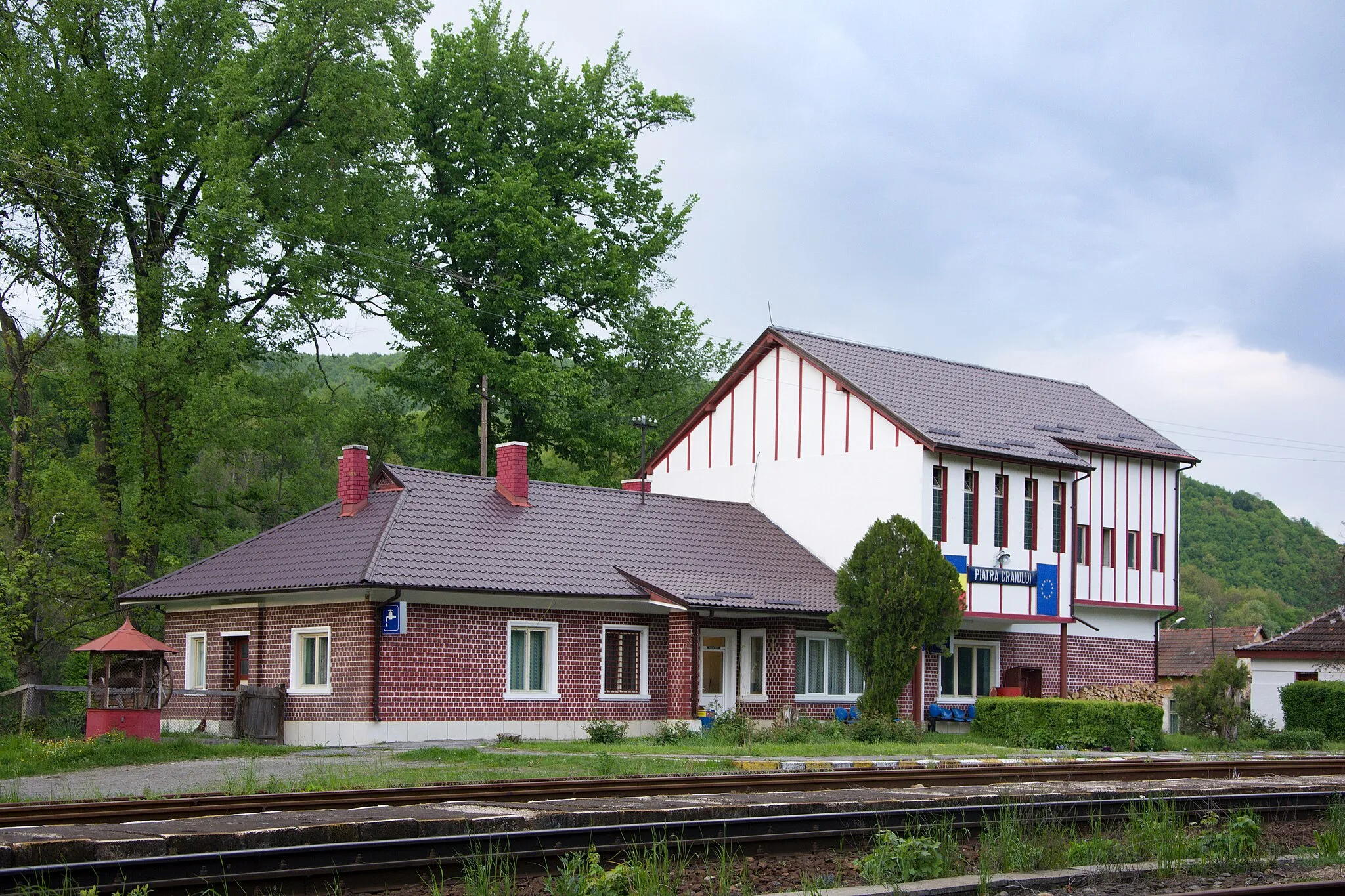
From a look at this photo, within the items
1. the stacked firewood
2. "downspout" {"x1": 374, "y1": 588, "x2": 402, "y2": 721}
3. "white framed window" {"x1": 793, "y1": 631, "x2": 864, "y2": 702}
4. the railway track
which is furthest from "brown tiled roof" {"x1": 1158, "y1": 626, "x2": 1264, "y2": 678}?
"downspout" {"x1": 374, "y1": 588, "x2": 402, "y2": 721}

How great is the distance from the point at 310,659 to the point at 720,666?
8.73 metres

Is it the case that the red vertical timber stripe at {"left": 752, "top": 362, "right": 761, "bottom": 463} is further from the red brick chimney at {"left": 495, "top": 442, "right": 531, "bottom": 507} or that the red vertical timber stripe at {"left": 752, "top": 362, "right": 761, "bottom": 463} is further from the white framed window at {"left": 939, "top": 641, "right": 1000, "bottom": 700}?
the red brick chimney at {"left": 495, "top": 442, "right": 531, "bottom": 507}

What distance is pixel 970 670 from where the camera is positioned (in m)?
Answer: 35.9

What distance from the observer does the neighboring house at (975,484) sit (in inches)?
1340

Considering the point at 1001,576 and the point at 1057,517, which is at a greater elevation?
the point at 1057,517

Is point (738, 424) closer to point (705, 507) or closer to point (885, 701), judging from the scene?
point (705, 507)

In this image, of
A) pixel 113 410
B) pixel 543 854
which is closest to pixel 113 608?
pixel 113 410

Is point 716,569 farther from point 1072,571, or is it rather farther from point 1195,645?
point 1195,645

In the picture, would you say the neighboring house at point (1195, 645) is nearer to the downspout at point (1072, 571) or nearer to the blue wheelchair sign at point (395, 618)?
the downspout at point (1072, 571)

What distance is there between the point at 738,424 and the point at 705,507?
3065 mm

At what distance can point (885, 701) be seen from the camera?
2880 centimetres

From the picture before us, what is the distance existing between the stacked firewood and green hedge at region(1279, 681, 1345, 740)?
10.1 feet

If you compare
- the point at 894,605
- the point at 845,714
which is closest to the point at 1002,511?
the point at 845,714

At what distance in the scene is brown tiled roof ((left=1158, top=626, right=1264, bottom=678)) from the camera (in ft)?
209
